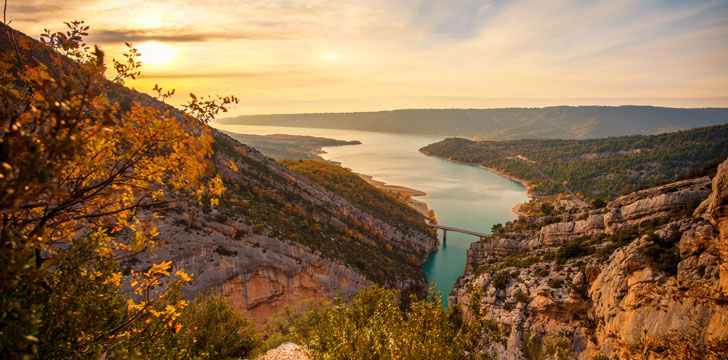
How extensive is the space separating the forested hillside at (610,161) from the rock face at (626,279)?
34.4 metres

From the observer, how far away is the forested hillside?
217 feet

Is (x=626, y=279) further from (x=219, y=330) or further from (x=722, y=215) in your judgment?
(x=219, y=330)

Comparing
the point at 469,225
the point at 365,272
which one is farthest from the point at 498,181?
the point at 365,272

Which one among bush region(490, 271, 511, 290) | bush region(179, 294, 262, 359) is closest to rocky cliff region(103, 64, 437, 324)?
bush region(179, 294, 262, 359)

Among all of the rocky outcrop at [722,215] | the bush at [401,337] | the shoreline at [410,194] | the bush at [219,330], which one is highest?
the rocky outcrop at [722,215]

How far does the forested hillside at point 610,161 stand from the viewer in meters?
66.2

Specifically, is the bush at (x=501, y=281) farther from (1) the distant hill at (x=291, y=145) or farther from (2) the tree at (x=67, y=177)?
(1) the distant hill at (x=291, y=145)

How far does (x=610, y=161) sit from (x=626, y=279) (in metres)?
83.7

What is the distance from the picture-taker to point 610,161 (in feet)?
260

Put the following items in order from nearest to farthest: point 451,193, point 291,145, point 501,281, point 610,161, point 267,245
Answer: point 501,281, point 267,245, point 451,193, point 610,161, point 291,145

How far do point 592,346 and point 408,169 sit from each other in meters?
95.9

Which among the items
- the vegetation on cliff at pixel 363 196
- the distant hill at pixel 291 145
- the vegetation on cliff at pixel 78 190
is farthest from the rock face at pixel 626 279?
the distant hill at pixel 291 145

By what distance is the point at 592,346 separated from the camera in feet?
41.1

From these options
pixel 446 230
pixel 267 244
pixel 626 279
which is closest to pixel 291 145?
pixel 446 230
